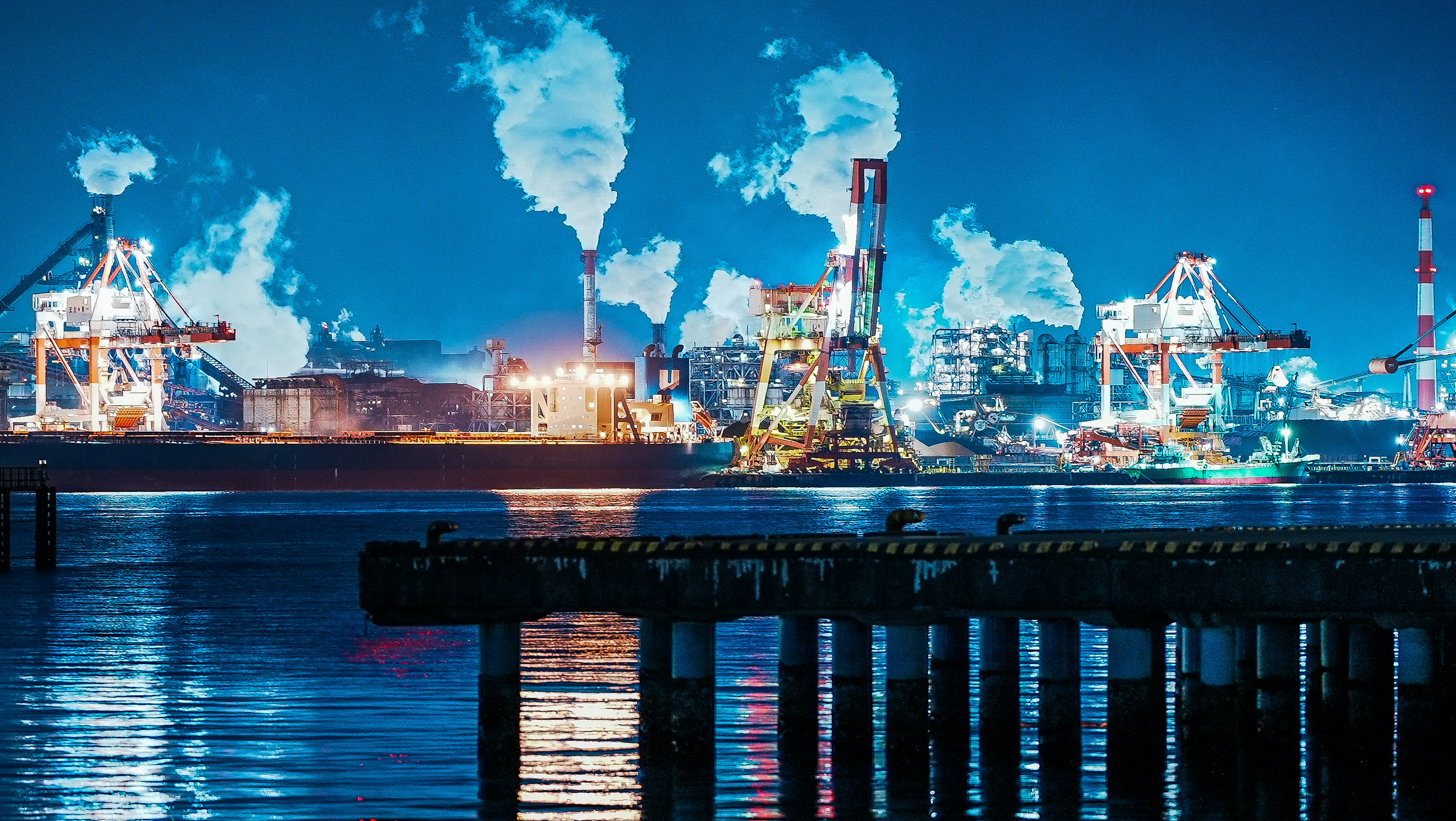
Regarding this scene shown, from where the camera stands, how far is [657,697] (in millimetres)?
22328

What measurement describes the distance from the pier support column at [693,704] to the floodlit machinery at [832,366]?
14435 cm

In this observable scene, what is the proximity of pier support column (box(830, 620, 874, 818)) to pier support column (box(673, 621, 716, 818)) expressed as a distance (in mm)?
1508

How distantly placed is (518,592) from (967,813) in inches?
224

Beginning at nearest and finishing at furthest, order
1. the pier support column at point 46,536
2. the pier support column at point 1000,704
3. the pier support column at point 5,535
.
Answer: the pier support column at point 1000,704 < the pier support column at point 5,535 < the pier support column at point 46,536

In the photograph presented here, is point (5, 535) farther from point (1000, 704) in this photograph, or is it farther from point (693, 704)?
point (1000, 704)

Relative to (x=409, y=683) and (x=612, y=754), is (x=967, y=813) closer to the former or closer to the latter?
(x=612, y=754)

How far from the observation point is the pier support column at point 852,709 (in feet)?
71.8

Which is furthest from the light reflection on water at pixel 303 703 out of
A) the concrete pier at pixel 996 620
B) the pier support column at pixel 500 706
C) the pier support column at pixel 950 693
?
the pier support column at pixel 950 693

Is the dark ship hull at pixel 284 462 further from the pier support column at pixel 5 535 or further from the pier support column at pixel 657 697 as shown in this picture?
the pier support column at pixel 657 697

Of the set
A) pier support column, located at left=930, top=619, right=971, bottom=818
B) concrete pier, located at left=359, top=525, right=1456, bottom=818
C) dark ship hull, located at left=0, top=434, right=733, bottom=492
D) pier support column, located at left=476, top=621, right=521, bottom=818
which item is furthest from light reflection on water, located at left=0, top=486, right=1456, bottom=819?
dark ship hull, located at left=0, top=434, right=733, bottom=492

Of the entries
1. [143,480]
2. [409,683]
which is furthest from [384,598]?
[143,480]

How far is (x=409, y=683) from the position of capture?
103 ft

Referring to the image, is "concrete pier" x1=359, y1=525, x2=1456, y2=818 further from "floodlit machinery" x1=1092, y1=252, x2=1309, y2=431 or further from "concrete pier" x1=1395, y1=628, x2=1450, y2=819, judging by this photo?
"floodlit machinery" x1=1092, y1=252, x2=1309, y2=431

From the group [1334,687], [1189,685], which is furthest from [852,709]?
[1334,687]
